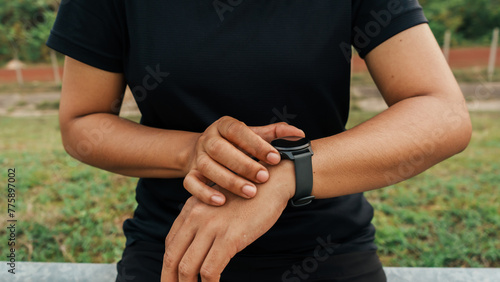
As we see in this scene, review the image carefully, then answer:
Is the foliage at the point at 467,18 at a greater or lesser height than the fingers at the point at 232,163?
lesser

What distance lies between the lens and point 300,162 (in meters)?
0.98

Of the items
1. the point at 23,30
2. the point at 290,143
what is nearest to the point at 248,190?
the point at 290,143

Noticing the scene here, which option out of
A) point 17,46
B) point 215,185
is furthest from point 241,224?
point 17,46

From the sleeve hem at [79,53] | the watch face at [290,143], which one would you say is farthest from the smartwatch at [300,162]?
the sleeve hem at [79,53]

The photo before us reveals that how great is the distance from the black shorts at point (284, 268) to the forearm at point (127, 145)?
248 mm

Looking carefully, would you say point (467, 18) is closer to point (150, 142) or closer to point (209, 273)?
point (150, 142)

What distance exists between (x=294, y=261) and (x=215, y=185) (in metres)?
0.36

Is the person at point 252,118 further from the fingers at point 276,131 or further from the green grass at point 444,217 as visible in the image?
the green grass at point 444,217

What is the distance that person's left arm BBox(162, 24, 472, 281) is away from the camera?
94cm

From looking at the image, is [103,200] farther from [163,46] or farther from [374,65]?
[374,65]

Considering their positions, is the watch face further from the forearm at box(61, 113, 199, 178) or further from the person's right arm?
the forearm at box(61, 113, 199, 178)

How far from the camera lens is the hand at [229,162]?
95 centimetres

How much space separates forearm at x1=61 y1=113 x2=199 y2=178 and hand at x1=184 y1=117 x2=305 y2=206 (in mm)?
124

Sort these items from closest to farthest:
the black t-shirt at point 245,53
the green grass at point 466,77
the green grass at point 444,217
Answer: the black t-shirt at point 245,53 → the green grass at point 444,217 → the green grass at point 466,77
